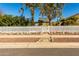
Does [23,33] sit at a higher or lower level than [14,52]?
higher

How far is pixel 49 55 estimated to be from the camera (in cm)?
423

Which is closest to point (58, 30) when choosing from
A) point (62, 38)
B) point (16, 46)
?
point (62, 38)

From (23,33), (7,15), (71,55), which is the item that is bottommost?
(71,55)

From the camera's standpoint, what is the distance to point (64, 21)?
4.32 metres

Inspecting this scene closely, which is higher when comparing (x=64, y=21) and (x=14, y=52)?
(x=64, y=21)

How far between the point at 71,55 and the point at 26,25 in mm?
828

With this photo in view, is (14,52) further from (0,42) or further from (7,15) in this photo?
(7,15)

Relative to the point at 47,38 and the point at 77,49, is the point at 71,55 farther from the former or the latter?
the point at 47,38

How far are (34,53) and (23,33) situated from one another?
36 cm

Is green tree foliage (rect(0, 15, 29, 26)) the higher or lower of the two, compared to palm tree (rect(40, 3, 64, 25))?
lower

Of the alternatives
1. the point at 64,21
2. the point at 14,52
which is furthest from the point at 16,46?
the point at 64,21

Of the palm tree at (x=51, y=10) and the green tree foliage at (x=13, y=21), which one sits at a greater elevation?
the palm tree at (x=51, y=10)

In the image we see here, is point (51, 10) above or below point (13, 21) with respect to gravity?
above

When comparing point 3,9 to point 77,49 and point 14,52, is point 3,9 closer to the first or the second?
point 14,52
